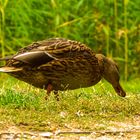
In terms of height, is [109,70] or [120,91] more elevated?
[109,70]

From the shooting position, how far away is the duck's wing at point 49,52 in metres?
7.66

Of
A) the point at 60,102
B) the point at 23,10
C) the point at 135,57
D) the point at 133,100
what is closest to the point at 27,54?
the point at 60,102

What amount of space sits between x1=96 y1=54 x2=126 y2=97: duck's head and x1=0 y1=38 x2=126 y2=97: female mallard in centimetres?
31

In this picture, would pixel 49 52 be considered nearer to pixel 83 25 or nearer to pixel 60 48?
pixel 60 48

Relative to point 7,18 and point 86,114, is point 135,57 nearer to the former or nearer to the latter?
point 7,18

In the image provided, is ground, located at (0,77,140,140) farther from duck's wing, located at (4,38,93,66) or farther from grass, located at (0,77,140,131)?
duck's wing, located at (4,38,93,66)

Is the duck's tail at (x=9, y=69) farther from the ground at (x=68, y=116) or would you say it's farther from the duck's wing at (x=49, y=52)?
the ground at (x=68, y=116)

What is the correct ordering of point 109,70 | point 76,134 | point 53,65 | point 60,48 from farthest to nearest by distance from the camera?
point 109,70 → point 60,48 → point 53,65 → point 76,134

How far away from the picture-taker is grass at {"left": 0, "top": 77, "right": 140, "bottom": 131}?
6703mm

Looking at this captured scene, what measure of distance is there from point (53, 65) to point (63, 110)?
2.23ft

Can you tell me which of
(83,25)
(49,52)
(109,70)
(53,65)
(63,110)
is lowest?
(63,110)

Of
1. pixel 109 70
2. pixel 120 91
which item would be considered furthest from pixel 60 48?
pixel 120 91

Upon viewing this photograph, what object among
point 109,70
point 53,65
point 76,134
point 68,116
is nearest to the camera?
point 76,134

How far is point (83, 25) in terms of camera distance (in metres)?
12.9
